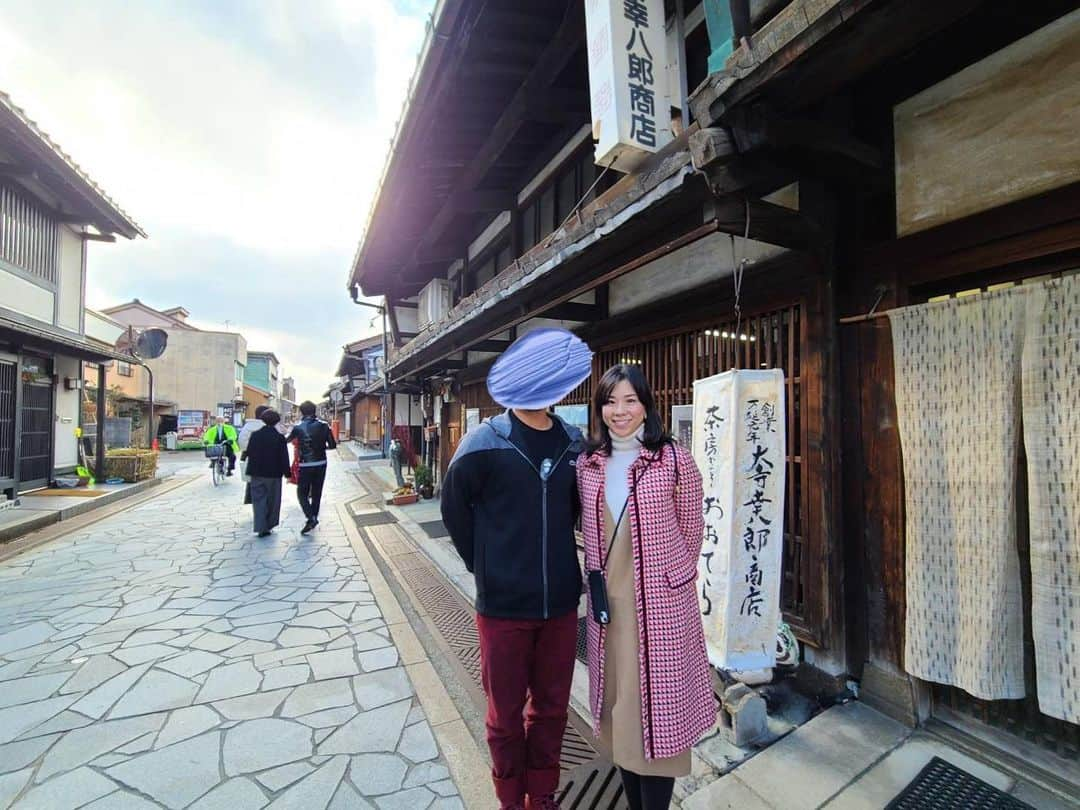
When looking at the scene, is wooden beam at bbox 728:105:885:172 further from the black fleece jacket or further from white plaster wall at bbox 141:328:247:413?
white plaster wall at bbox 141:328:247:413

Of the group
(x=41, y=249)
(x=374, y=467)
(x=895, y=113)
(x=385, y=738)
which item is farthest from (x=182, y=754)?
(x=374, y=467)

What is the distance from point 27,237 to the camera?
12641mm

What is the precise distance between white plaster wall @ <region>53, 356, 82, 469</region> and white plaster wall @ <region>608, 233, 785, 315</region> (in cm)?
1715

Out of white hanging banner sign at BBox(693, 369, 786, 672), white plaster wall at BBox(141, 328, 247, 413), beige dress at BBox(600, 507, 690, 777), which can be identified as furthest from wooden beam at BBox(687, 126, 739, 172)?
white plaster wall at BBox(141, 328, 247, 413)

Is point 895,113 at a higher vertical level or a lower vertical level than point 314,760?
higher

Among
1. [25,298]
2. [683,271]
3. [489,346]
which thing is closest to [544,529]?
[683,271]

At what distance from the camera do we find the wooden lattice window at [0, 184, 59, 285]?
1172 cm

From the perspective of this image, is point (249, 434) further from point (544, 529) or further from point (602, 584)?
point (602, 584)

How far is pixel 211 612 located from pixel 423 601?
2.50 meters

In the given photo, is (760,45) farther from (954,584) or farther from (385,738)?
(385,738)

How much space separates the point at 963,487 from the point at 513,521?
275 centimetres

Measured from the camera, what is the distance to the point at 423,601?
6055 millimetres

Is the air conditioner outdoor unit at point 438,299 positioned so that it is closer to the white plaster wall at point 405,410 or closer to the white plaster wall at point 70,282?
the white plaster wall at point 405,410

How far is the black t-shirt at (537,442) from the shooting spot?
7.84 ft
